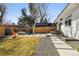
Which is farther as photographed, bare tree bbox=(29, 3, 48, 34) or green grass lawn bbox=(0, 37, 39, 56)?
bare tree bbox=(29, 3, 48, 34)

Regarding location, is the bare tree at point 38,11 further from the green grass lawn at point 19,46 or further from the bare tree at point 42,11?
the green grass lawn at point 19,46

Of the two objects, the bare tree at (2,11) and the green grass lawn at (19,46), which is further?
the bare tree at (2,11)

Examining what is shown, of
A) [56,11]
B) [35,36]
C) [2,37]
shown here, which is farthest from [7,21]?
[56,11]

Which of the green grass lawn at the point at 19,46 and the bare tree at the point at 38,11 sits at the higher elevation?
the bare tree at the point at 38,11

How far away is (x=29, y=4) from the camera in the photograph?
812 cm

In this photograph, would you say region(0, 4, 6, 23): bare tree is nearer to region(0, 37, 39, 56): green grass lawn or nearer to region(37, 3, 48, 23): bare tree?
region(0, 37, 39, 56): green grass lawn

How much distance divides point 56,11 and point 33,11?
0.98 m

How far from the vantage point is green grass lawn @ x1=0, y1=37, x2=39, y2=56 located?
7703 millimetres

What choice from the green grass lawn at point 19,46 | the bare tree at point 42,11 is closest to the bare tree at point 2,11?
the green grass lawn at point 19,46

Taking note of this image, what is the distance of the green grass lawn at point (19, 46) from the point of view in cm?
770

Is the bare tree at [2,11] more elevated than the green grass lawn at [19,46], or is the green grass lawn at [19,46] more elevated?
the bare tree at [2,11]

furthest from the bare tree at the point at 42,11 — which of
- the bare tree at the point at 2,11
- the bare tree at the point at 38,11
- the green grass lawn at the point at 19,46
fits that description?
the bare tree at the point at 2,11

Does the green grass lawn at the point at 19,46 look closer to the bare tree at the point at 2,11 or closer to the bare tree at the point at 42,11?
the bare tree at the point at 2,11

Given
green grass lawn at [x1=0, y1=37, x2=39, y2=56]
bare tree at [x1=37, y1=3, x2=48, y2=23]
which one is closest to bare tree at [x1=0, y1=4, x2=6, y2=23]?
green grass lawn at [x1=0, y1=37, x2=39, y2=56]
